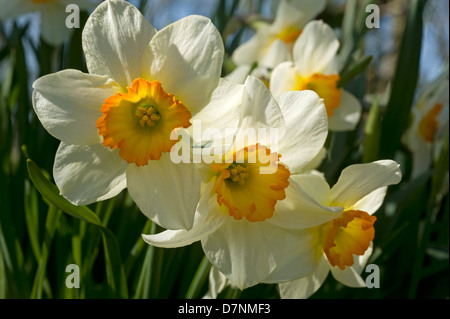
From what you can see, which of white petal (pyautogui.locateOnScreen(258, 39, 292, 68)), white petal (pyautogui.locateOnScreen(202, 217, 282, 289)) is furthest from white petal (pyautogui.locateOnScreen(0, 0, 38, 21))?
white petal (pyautogui.locateOnScreen(202, 217, 282, 289))

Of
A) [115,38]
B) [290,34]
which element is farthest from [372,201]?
[290,34]

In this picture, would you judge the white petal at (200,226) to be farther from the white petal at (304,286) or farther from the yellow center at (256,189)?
the white petal at (304,286)

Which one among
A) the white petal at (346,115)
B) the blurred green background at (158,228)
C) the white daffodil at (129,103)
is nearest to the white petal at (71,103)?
the white daffodil at (129,103)

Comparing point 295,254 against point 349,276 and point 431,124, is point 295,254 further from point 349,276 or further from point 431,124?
point 431,124

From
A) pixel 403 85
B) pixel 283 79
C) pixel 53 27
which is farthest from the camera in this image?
pixel 53 27

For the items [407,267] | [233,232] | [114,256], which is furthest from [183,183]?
[407,267]

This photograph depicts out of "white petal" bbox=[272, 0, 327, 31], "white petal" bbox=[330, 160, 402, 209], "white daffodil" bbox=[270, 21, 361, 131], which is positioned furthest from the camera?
"white petal" bbox=[272, 0, 327, 31]

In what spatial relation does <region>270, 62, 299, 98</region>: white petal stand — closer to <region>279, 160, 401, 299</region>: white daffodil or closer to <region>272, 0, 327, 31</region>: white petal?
<region>279, 160, 401, 299</region>: white daffodil
